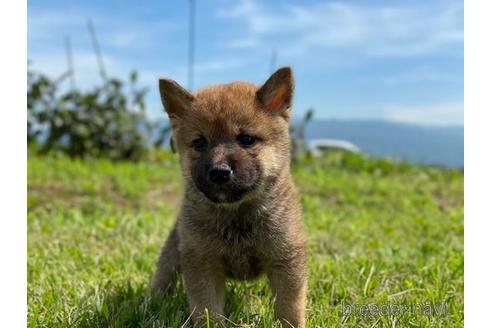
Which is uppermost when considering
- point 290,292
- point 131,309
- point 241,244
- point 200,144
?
point 200,144

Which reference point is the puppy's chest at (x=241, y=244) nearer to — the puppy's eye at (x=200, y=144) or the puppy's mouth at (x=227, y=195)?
the puppy's mouth at (x=227, y=195)

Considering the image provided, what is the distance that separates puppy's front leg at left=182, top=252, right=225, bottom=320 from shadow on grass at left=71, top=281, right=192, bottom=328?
0.16 metres

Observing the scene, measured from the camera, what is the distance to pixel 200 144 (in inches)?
132

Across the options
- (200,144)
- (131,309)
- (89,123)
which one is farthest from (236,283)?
(89,123)

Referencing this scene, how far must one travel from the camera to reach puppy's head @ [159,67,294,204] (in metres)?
3.21

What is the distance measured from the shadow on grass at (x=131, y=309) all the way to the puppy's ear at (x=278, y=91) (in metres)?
1.28

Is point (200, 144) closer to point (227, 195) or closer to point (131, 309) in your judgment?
point (227, 195)

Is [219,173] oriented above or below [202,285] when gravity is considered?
above

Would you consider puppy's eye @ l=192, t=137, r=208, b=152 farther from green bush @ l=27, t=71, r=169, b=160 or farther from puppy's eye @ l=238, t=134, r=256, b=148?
green bush @ l=27, t=71, r=169, b=160

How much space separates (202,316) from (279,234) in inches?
24.2

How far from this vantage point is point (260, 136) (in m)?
3.36

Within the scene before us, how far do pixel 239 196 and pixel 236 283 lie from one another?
835mm
